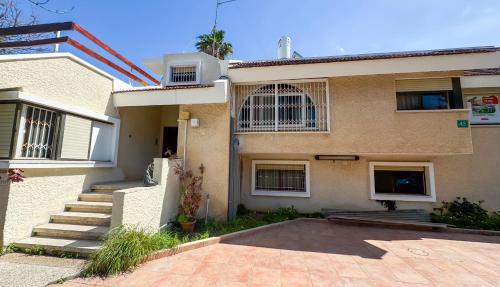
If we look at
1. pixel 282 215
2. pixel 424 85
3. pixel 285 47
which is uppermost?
pixel 285 47

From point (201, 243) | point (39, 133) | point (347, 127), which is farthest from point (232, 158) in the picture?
point (39, 133)

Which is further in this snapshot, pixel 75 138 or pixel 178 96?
pixel 178 96

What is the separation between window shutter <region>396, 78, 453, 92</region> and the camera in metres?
9.59

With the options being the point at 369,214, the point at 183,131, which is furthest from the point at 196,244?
the point at 369,214

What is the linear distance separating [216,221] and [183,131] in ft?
→ 13.6

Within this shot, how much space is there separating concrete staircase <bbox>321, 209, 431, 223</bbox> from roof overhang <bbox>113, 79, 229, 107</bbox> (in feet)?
24.4

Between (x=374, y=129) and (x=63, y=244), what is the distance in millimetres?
11460

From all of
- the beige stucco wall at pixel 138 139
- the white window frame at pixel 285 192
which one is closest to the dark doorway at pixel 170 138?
the beige stucco wall at pixel 138 139

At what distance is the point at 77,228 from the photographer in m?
6.89

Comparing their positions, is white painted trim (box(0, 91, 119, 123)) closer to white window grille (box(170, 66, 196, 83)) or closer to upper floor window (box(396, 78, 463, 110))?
white window grille (box(170, 66, 196, 83))

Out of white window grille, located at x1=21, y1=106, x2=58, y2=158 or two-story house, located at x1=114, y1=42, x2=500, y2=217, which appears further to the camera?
two-story house, located at x1=114, y1=42, x2=500, y2=217

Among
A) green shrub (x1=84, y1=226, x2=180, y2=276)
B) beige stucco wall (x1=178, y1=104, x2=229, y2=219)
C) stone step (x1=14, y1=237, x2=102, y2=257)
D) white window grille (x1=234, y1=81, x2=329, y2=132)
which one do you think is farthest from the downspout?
stone step (x1=14, y1=237, x2=102, y2=257)

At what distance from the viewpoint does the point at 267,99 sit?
1064 centimetres

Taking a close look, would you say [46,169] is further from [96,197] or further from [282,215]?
[282,215]
